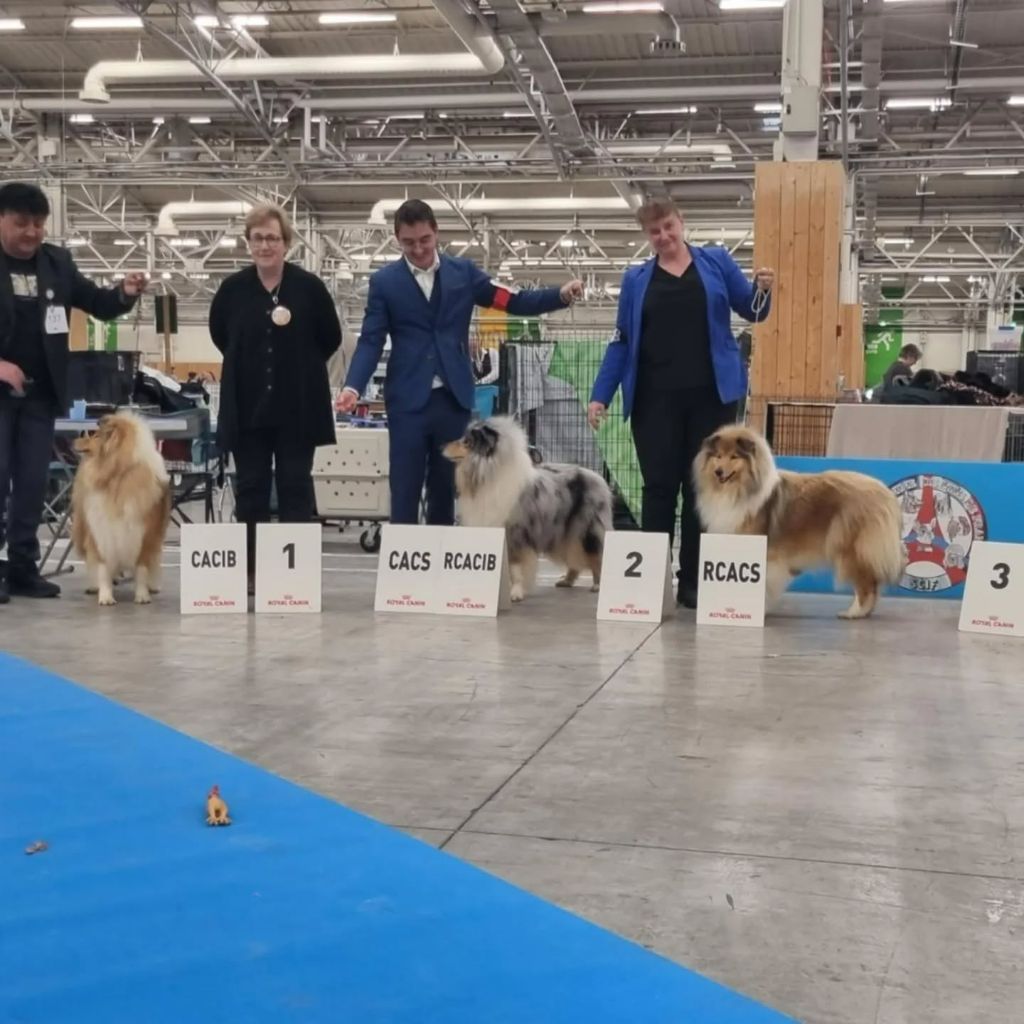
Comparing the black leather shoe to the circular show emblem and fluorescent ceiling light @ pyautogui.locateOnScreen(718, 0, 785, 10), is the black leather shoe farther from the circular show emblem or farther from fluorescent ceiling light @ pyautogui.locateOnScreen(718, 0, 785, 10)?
fluorescent ceiling light @ pyautogui.locateOnScreen(718, 0, 785, 10)

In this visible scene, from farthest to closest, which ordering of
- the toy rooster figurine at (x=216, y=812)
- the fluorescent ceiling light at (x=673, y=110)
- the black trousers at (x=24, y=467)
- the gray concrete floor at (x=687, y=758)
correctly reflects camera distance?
the fluorescent ceiling light at (x=673, y=110)
the black trousers at (x=24, y=467)
the toy rooster figurine at (x=216, y=812)
the gray concrete floor at (x=687, y=758)

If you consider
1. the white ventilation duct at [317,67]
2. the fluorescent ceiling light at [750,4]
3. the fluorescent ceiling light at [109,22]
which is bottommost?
the white ventilation duct at [317,67]

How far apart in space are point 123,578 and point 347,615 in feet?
5.00

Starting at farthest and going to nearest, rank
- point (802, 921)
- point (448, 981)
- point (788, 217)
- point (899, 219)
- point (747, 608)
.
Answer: point (899, 219) → point (788, 217) → point (747, 608) → point (802, 921) → point (448, 981)

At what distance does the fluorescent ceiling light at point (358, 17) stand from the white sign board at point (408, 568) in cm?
782

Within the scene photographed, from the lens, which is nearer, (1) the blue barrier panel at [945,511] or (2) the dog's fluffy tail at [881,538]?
(2) the dog's fluffy tail at [881,538]

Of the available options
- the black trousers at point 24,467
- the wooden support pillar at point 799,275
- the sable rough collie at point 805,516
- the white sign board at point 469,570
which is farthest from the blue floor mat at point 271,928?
the wooden support pillar at point 799,275

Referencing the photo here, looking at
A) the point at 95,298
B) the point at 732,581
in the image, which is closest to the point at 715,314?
the point at 732,581

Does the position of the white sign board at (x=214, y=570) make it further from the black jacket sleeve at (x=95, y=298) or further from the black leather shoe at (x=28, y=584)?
the black jacket sleeve at (x=95, y=298)

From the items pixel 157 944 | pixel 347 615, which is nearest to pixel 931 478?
pixel 347 615

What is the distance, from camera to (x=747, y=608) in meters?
4.70

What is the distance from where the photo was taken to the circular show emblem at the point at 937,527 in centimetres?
550

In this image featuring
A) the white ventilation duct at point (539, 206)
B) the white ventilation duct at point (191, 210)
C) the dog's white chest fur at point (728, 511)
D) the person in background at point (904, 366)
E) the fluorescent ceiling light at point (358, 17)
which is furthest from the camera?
the white ventilation duct at point (191, 210)

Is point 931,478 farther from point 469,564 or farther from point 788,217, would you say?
point 788,217
